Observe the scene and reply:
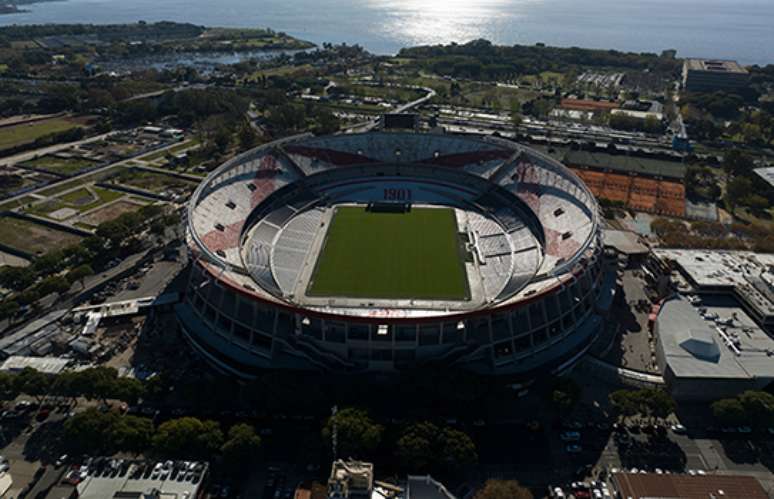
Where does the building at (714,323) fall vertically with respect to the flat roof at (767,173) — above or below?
below

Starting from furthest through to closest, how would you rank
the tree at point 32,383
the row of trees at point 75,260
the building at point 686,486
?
the row of trees at point 75,260 < the tree at point 32,383 < the building at point 686,486

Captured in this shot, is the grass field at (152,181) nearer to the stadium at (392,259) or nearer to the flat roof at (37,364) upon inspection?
the stadium at (392,259)

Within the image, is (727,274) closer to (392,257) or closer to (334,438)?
Result: (392,257)

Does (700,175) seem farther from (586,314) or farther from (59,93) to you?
(59,93)

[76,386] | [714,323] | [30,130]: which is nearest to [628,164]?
[714,323]

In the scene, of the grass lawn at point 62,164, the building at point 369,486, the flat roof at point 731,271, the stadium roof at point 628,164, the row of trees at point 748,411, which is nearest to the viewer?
→ the building at point 369,486

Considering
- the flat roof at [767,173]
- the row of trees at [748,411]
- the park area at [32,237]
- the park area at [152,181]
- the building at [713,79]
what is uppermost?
the building at [713,79]

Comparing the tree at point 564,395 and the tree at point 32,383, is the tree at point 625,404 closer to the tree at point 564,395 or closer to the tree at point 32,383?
→ the tree at point 564,395

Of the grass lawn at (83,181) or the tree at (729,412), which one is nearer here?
the tree at (729,412)

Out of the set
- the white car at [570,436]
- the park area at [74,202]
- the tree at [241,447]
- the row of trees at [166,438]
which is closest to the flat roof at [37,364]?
the row of trees at [166,438]
